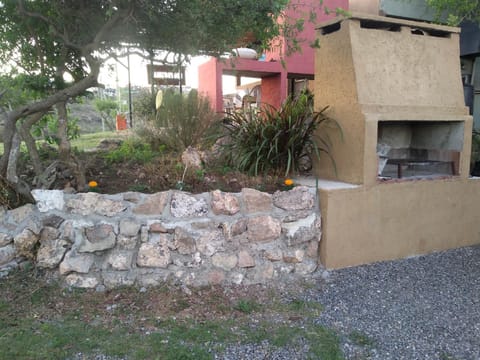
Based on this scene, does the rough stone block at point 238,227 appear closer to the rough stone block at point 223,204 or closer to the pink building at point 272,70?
the rough stone block at point 223,204

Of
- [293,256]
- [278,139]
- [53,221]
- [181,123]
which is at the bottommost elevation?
[293,256]

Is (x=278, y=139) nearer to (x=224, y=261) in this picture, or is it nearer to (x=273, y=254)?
(x=273, y=254)

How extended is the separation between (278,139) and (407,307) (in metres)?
1.90

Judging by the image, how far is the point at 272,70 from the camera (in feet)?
23.2

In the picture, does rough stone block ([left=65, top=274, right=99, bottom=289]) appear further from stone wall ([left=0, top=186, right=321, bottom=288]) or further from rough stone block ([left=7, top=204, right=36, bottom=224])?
rough stone block ([left=7, top=204, right=36, bottom=224])

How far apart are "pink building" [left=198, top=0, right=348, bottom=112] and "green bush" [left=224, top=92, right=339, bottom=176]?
2.67 metres

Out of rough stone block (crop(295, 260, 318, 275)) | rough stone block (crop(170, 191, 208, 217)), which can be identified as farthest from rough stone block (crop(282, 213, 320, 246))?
rough stone block (crop(170, 191, 208, 217))

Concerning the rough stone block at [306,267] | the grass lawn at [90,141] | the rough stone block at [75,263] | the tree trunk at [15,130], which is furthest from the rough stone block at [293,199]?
the grass lawn at [90,141]

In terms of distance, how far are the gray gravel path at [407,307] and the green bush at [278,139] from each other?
1223 mm

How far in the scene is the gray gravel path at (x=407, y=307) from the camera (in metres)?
2.45

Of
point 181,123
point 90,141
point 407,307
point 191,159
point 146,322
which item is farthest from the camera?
point 90,141

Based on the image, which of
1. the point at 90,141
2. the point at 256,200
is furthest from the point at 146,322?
the point at 90,141

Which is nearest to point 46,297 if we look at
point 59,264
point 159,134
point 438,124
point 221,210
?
point 59,264

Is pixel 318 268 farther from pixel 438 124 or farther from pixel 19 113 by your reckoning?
pixel 19 113
